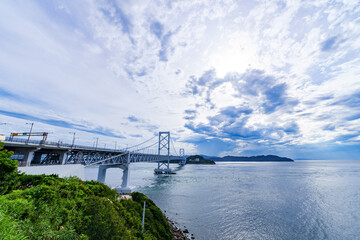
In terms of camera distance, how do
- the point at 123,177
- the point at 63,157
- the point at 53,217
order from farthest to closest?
the point at 123,177 → the point at 63,157 → the point at 53,217

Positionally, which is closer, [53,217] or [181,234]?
[53,217]

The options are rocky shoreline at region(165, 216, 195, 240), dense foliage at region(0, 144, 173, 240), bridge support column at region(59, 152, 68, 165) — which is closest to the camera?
dense foliage at region(0, 144, 173, 240)

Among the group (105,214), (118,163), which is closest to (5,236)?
(105,214)

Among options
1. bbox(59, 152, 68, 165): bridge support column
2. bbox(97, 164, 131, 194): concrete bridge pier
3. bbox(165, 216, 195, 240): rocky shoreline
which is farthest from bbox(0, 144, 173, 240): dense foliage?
bbox(97, 164, 131, 194): concrete bridge pier

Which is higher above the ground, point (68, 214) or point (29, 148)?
point (29, 148)

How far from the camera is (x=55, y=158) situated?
30.7 meters

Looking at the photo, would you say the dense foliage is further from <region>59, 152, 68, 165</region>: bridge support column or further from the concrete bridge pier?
the concrete bridge pier

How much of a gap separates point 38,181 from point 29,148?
48.6ft

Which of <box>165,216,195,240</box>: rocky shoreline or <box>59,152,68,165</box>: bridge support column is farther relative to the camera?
<box>59,152,68,165</box>: bridge support column

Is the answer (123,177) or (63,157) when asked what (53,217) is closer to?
(63,157)

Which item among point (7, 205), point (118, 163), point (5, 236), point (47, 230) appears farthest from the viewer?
point (118, 163)

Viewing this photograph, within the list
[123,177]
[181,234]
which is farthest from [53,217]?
[123,177]

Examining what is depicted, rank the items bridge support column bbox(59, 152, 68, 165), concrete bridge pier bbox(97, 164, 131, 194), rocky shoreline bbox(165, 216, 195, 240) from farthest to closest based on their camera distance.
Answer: concrete bridge pier bbox(97, 164, 131, 194)
bridge support column bbox(59, 152, 68, 165)
rocky shoreline bbox(165, 216, 195, 240)

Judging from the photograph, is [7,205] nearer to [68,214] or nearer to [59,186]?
[68,214]
